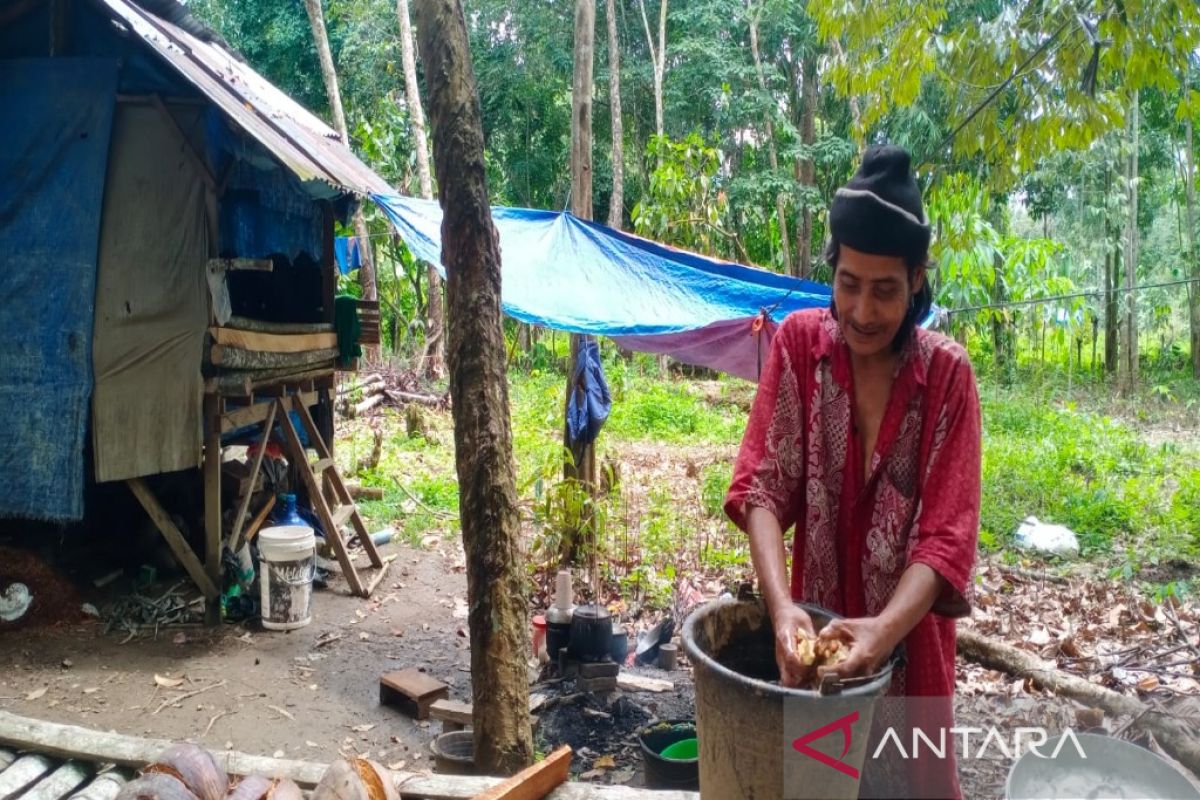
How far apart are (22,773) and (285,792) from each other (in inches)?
46.2

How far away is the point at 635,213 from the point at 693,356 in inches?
380

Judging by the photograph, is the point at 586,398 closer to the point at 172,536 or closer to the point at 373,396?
the point at 172,536

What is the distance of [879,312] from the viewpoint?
5.13 ft

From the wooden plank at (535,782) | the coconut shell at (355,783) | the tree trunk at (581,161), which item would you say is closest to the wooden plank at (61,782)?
the coconut shell at (355,783)

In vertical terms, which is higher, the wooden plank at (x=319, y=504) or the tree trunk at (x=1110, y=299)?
the tree trunk at (x=1110, y=299)

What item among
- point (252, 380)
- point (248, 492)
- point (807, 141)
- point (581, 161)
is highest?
point (807, 141)

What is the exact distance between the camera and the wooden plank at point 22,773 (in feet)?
9.43

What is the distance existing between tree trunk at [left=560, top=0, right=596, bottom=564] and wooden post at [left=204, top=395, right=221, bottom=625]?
7.04ft

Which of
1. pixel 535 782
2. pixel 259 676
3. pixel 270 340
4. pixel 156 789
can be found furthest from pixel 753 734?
pixel 270 340

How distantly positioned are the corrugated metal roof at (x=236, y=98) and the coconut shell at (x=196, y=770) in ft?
10.1

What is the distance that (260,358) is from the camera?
17.9ft

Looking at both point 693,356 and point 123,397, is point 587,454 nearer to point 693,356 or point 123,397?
point 693,356

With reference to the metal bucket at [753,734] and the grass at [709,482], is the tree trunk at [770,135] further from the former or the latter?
the metal bucket at [753,734]

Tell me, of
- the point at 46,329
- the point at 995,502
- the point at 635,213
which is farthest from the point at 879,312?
the point at 635,213
